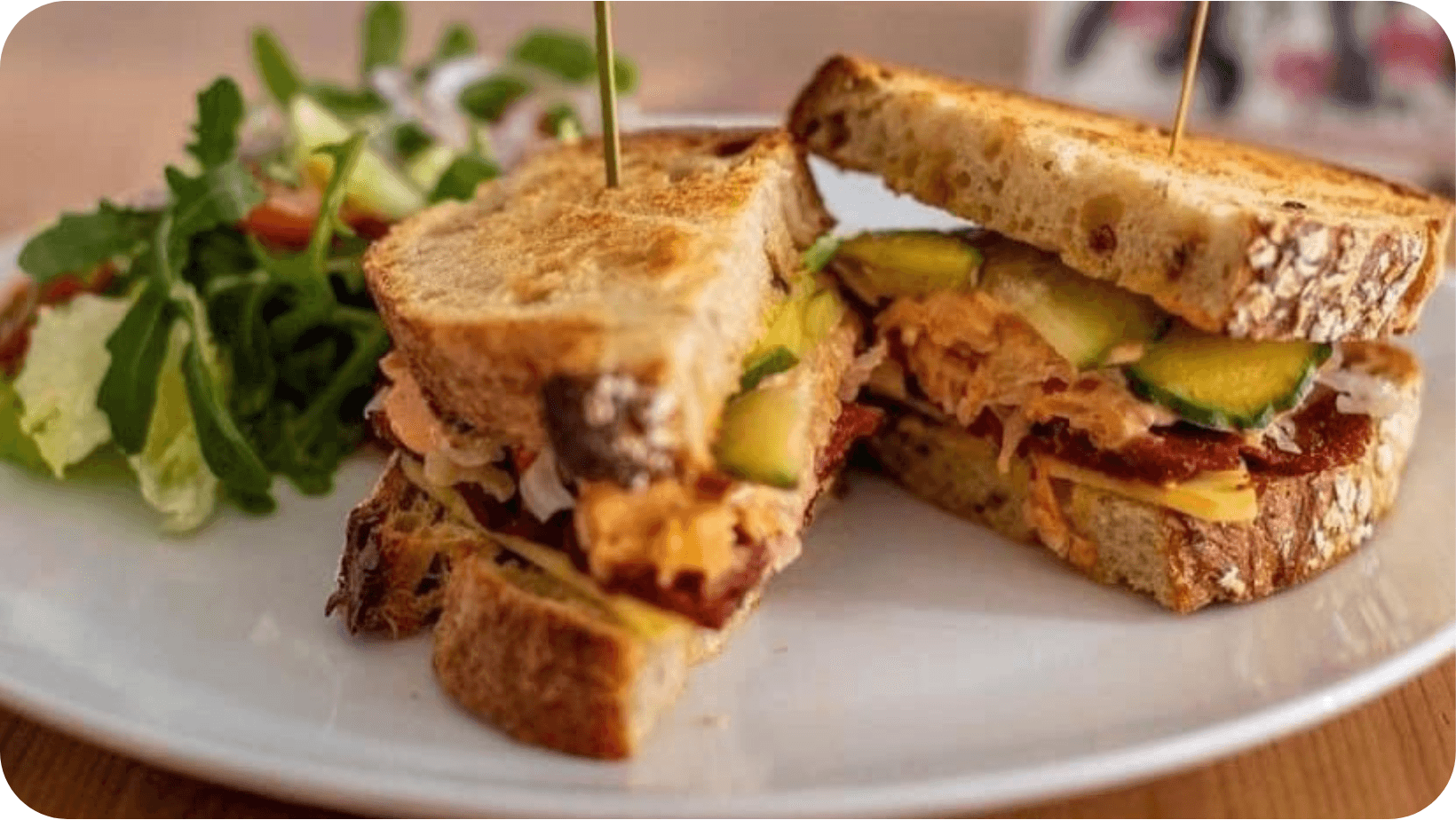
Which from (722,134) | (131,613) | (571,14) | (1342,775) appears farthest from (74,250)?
(571,14)

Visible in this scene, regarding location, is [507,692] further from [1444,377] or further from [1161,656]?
[1444,377]

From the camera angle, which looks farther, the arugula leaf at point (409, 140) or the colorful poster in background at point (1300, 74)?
the colorful poster in background at point (1300, 74)

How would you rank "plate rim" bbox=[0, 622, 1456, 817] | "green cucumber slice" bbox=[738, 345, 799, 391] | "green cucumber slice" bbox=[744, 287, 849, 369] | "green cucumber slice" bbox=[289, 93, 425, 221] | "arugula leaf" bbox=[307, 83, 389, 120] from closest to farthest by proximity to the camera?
"plate rim" bbox=[0, 622, 1456, 817] < "green cucumber slice" bbox=[738, 345, 799, 391] < "green cucumber slice" bbox=[744, 287, 849, 369] < "green cucumber slice" bbox=[289, 93, 425, 221] < "arugula leaf" bbox=[307, 83, 389, 120]

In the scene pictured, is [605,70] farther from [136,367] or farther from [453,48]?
[453,48]

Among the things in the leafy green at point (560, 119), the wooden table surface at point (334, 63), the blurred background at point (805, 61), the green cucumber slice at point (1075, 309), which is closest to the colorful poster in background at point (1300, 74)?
the blurred background at point (805, 61)

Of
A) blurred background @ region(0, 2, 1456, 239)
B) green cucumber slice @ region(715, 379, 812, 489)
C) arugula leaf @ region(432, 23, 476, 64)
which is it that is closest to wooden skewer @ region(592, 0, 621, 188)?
green cucumber slice @ region(715, 379, 812, 489)

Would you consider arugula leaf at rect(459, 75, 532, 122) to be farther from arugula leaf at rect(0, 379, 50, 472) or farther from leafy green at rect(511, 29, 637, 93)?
arugula leaf at rect(0, 379, 50, 472)

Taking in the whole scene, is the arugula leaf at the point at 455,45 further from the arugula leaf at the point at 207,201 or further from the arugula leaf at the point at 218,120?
the arugula leaf at the point at 207,201
